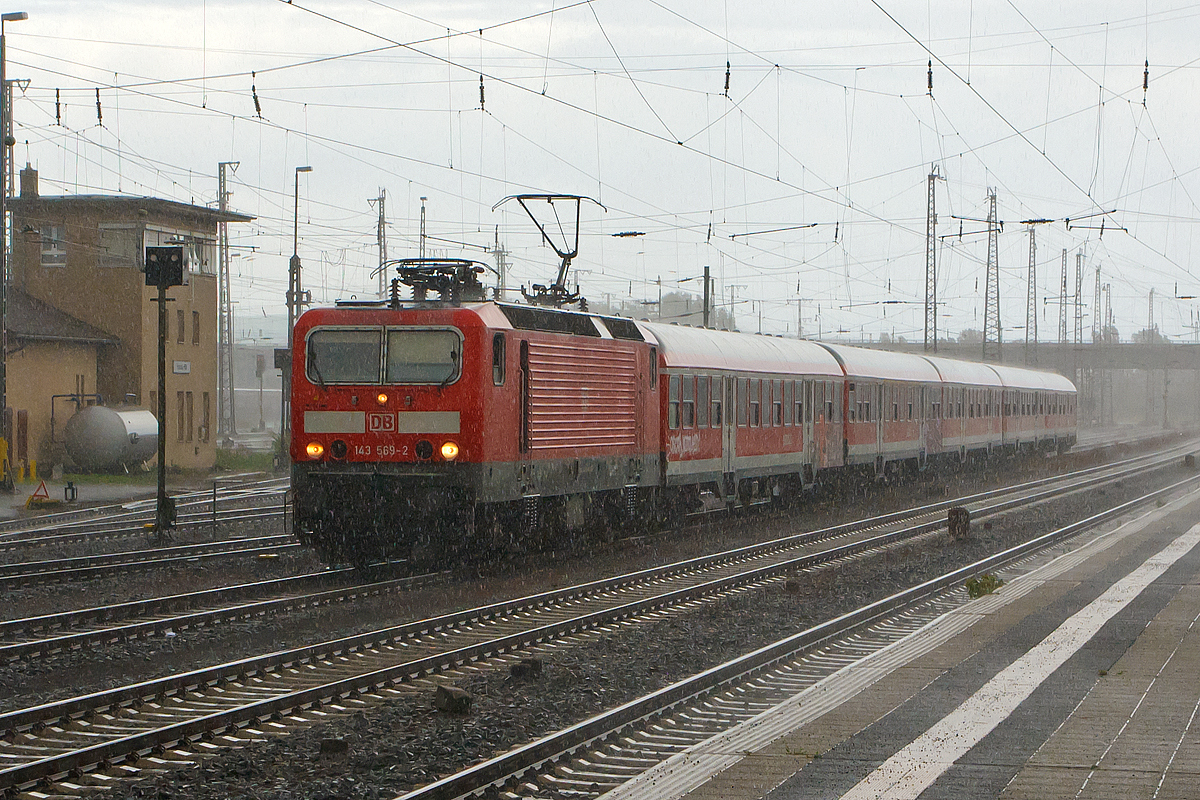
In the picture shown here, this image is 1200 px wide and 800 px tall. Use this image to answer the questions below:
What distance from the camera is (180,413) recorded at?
43.1 meters

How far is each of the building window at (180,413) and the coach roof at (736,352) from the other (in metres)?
22.8

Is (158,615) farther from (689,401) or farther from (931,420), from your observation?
(931,420)

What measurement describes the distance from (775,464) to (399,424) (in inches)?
433

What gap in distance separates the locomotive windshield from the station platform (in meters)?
5.99

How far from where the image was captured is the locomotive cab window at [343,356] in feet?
50.3

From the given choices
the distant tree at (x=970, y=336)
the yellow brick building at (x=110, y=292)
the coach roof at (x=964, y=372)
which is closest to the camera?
the coach roof at (x=964, y=372)

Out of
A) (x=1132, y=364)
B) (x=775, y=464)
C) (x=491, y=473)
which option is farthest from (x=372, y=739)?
(x=1132, y=364)

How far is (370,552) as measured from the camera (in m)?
A: 15.9

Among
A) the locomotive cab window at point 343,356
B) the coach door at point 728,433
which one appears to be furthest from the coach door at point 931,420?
the locomotive cab window at point 343,356

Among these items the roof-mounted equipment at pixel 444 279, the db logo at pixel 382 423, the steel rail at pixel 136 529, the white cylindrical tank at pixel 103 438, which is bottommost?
the steel rail at pixel 136 529

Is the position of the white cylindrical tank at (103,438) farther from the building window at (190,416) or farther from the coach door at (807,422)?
the coach door at (807,422)

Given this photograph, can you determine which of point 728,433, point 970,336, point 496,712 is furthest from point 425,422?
point 970,336

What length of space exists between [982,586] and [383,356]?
730 cm

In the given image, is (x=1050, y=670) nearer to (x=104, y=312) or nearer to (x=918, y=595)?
(x=918, y=595)
